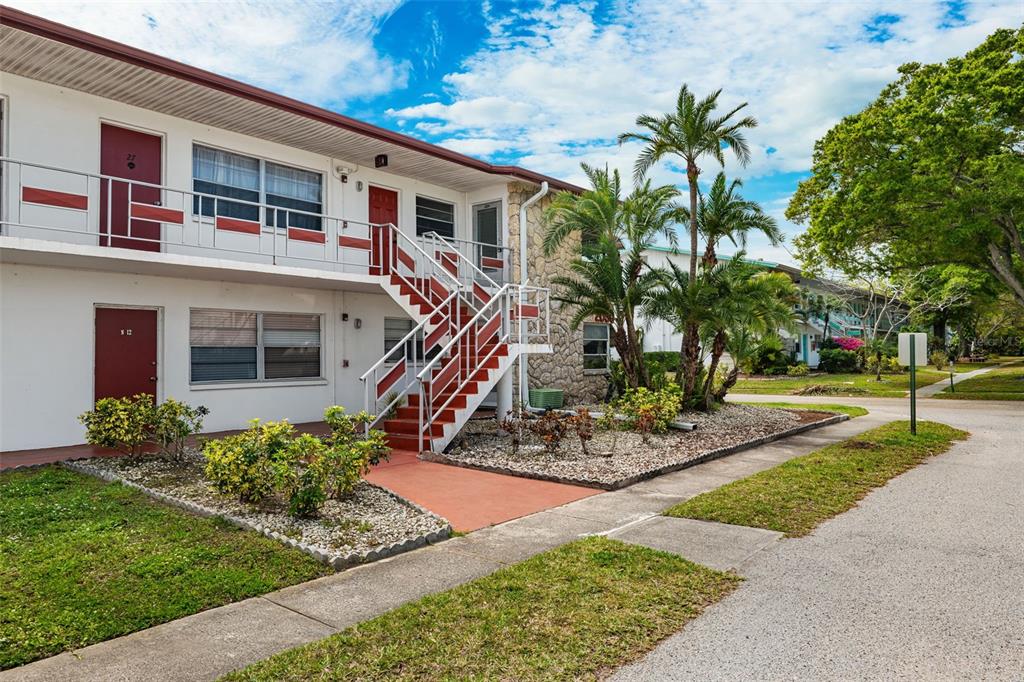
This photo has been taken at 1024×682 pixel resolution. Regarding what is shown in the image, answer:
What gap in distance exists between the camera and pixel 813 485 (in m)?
8.76

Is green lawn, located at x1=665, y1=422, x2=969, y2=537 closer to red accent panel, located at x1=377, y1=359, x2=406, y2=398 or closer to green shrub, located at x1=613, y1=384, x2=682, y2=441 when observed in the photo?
Result: green shrub, located at x1=613, y1=384, x2=682, y2=441

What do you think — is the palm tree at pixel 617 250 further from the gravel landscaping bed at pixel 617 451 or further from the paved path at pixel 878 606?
the paved path at pixel 878 606

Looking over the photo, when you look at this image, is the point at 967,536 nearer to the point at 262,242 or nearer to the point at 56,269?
the point at 262,242

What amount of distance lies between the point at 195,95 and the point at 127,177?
6.14 ft

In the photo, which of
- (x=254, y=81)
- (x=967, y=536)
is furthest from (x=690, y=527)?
(x=254, y=81)

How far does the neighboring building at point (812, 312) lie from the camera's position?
34312 mm

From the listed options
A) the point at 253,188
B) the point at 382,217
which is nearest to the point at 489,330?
the point at 382,217

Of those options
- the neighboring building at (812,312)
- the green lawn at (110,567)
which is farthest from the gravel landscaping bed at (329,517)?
the neighboring building at (812,312)

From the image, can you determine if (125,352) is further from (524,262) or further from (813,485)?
(813,485)

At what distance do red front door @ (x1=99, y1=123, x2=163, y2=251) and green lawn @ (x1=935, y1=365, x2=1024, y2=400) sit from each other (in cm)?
2484

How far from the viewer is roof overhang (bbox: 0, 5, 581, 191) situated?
8977 mm

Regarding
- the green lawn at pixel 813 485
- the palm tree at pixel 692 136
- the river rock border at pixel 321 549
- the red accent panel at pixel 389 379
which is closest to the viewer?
the river rock border at pixel 321 549

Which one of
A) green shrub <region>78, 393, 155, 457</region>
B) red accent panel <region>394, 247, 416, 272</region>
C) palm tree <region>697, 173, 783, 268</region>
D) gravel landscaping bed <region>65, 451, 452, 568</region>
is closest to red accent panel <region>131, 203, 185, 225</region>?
green shrub <region>78, 393, 155, 457</region>

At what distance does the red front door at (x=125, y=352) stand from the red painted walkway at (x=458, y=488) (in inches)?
46.3
